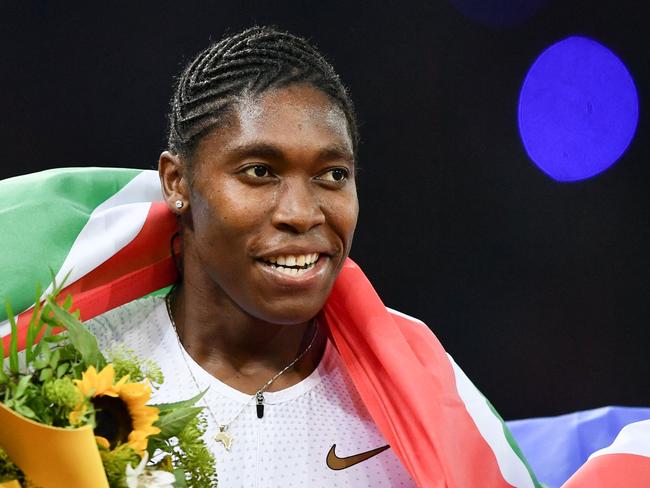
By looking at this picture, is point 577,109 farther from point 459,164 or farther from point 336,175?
point 336,175

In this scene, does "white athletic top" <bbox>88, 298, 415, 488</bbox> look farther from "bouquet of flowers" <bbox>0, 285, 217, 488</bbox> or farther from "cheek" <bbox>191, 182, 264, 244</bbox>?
"bouquet of flowers" <bbox>0, 285, 217, 488</bbox>

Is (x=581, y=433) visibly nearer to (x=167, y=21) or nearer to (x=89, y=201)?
(x=89, y=201)

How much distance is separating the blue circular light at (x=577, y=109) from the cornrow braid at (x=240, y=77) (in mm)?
1337

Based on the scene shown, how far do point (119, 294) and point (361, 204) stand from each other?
1192 millimetres

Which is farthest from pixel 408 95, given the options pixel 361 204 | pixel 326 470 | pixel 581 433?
pixel 326 470

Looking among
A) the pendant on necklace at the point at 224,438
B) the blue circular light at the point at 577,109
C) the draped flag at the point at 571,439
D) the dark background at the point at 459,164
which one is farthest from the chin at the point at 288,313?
the blue circular light at the point at 577,109

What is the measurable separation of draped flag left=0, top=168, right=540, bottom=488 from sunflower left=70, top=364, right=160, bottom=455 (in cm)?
73

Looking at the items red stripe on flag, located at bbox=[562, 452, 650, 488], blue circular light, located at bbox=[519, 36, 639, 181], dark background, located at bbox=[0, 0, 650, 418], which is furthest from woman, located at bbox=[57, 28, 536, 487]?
blue circular light, located at bbox=[519, 36, 639, 181]

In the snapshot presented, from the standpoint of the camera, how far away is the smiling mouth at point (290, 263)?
192 centimetres

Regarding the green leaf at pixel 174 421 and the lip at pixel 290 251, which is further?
the lip at pixel 290 251

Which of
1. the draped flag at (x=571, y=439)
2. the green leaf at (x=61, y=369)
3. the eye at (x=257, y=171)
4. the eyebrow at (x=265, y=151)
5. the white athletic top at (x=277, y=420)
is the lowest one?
the draped flag at (x=571, y=439)

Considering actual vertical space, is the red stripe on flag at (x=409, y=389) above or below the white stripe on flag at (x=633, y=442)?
above

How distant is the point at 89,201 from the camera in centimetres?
229

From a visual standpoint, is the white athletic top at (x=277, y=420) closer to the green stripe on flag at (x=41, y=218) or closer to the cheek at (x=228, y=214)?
the green stripe on flag at (x=41, y=218)
